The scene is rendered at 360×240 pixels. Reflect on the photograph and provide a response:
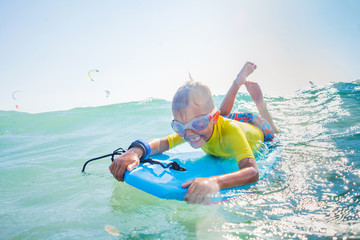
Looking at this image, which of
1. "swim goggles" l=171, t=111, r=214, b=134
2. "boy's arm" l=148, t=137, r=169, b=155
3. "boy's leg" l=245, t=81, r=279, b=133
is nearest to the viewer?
"swim goggles" l=171, t=111, r=214, b=134

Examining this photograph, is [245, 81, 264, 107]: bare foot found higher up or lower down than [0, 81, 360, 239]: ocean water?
higher up

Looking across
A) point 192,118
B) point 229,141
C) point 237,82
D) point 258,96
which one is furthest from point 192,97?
point 258,96

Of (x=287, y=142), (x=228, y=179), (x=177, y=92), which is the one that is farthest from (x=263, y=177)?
(x=287, y=142)

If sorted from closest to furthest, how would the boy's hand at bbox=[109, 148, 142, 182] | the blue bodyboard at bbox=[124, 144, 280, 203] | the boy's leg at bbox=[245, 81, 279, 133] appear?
the blue bodyboard at bbox=[124, 144, 280, 203]
the boy's hand at bbox=[109, 148, 142, 182]
the boy's leg at bbox=[245, 81, 279, 133]

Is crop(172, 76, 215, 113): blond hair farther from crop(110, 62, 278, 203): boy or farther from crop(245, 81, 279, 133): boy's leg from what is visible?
crop(245, 81, 279, 133): boy's leg

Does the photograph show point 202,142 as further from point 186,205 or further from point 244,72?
point 244,72

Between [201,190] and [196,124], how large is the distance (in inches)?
25.1

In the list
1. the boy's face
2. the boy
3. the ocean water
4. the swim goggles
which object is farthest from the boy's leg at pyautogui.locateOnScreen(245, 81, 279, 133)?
the swim goggles

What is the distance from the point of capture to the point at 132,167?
251cm

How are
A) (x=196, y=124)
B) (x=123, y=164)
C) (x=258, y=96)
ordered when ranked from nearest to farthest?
(x=196, y=124)
(x=123, y=164)
(x=258, y=96)

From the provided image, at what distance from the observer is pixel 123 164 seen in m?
2.49

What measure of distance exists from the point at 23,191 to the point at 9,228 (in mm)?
971

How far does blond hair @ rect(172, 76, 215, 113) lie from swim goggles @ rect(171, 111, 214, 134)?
112mm

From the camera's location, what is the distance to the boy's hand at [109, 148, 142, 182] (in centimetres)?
245
